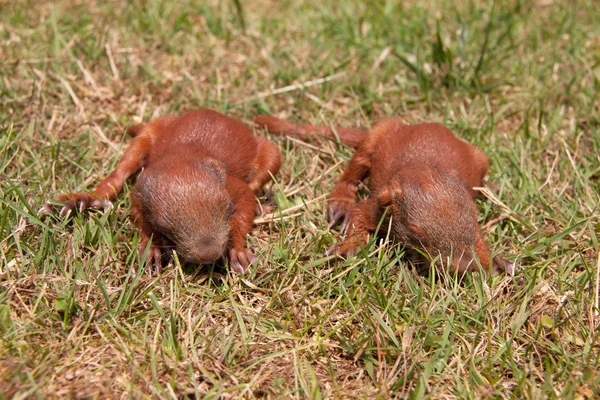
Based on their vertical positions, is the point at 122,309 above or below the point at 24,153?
below

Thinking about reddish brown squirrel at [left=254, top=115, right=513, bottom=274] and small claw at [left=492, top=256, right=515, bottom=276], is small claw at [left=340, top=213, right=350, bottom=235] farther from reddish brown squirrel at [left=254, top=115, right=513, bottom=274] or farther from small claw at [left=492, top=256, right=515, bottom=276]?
small claw at [left=492, top=256, right=515, bottom=276]

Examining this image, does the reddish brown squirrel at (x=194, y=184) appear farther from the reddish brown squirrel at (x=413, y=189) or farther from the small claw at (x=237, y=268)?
the reddish brown squirrel at (x=413, y=189)

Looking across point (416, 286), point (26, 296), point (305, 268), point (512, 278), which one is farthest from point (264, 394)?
point (512, 278)

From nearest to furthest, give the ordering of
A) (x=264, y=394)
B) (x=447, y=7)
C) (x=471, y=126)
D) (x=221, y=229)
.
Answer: (x=264, y=394)
(x=221, y=229)
(x=471, y=126)
(x=447, y=7)

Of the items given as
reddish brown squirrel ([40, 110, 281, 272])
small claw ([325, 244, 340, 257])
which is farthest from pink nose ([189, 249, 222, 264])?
small claw ([325, 244, 340, 257])

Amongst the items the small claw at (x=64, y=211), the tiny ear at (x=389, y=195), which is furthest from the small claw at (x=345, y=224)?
the small claw at (x=64, y=211)

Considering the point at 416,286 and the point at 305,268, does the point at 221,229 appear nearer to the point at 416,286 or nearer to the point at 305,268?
the point at 305,268

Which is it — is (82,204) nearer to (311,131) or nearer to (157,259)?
(157,259)
